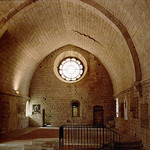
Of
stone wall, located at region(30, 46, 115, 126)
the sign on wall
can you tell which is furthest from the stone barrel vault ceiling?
the sign on wall

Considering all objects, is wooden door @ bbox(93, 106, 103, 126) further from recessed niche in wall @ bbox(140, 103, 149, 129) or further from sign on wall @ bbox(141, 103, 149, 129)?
sign on wall @ bbox(141, 103, 149, 129)

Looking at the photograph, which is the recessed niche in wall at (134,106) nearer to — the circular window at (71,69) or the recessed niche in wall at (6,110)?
the recessed niche in wall at (6,110)

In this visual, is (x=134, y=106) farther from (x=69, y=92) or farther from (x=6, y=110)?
(x=69, y=92)

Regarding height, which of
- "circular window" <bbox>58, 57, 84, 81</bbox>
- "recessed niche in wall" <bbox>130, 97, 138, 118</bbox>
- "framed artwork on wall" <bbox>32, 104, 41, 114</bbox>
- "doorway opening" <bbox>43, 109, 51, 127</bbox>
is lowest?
"doorway opening" <bbox>43, 109, 51, 127</bbox>

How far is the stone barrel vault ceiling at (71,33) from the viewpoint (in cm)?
873

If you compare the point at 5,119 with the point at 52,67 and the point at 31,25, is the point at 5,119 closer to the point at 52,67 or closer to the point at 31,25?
the point at 31,25

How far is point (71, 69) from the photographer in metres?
18.8

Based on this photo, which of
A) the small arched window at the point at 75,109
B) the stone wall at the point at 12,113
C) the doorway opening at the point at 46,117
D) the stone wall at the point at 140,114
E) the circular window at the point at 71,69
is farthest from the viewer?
the circular window at the point at 71,69

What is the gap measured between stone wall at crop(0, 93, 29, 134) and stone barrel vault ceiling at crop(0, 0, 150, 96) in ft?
2.13

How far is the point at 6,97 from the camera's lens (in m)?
12.9

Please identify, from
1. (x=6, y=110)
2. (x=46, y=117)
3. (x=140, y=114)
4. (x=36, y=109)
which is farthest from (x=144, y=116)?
(x=36, y=109)

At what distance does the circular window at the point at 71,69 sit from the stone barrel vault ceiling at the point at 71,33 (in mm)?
1696

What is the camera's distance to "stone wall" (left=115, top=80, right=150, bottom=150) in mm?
8453

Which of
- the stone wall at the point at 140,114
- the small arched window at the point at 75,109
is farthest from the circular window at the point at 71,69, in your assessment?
the stone wall at the point at 140,114
